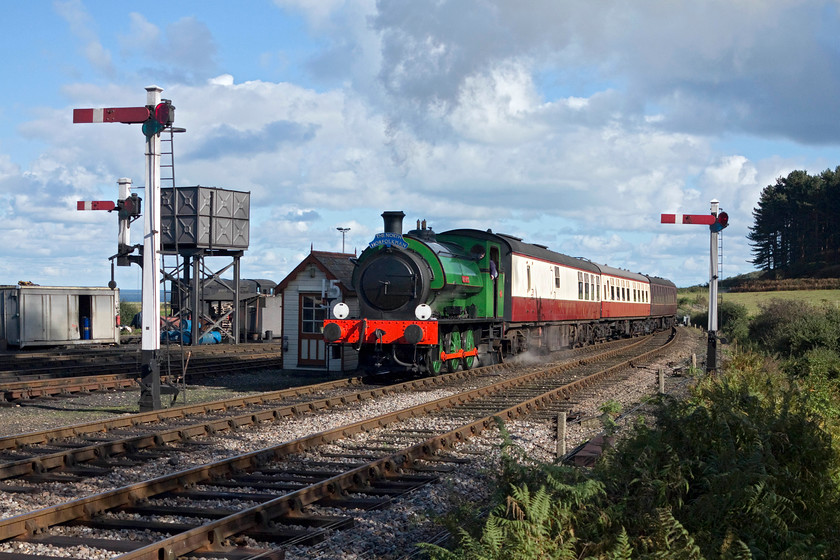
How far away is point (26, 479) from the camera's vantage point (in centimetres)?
802

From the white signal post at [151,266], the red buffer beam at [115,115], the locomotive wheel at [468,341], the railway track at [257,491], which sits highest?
the red buffer beam at [115,115]

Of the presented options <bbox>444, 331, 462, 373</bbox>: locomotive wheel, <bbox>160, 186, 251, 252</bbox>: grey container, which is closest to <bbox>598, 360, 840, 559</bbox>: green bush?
<bbox>444, 331, 462, 373</bbox>: locomotive wheel

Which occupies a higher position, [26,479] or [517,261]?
[517,261]

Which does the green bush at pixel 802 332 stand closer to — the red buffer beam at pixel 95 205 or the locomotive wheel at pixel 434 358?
the locomotive wheel at pixel 434 358

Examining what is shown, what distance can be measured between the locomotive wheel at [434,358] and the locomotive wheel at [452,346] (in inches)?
14.1

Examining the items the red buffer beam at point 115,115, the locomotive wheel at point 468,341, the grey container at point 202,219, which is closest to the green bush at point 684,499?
the red buffer beam at point 115,115

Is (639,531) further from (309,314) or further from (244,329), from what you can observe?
(244,329)

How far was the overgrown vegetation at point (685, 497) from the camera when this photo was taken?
511 cm

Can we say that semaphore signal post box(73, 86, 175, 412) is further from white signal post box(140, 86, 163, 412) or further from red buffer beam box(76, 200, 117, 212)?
red buffer beam box(76, 200, 117, 212)

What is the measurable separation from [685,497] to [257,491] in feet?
13.1

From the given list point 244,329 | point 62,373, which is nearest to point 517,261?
point 62,373

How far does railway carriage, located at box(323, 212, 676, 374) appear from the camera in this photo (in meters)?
16.7

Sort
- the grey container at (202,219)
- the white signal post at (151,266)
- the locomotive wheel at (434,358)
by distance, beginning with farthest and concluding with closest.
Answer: the grey container at (202,219) → the locomotive wheel at (434,358) → the white signal post at (151,266)

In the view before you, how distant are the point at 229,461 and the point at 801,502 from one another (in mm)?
5443
